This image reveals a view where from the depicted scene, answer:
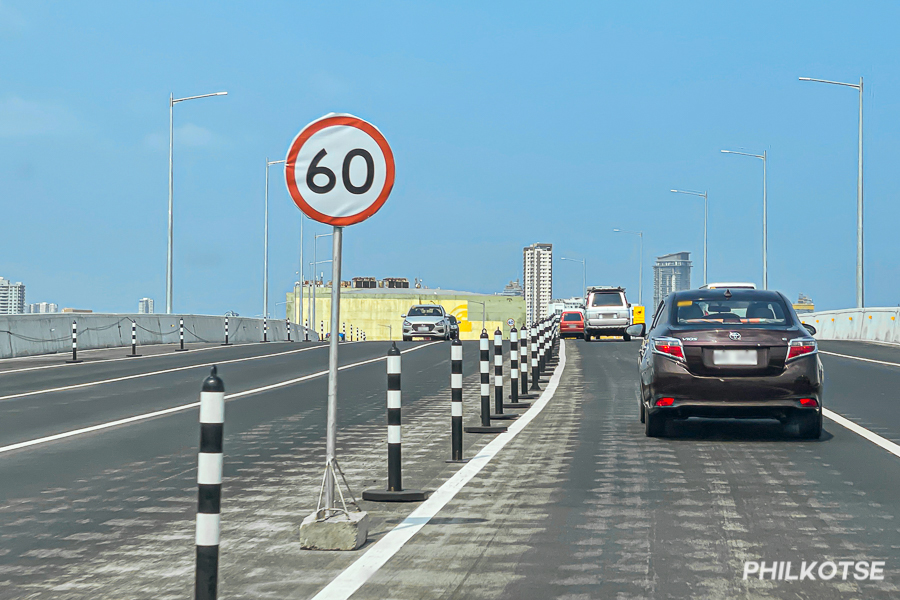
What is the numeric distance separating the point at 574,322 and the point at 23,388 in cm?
3670

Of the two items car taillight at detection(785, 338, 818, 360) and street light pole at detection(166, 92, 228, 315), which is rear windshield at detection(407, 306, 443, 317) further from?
car taillight at detection(785, 338, 818, 360)

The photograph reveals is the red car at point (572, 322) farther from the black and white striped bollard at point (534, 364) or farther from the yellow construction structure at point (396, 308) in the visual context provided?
the yellow construction structure at point (396, 308)

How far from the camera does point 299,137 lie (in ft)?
22.3

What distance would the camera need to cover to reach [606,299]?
148ft

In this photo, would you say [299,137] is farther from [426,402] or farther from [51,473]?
[426,402]

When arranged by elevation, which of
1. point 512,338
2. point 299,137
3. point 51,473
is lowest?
point 51,473

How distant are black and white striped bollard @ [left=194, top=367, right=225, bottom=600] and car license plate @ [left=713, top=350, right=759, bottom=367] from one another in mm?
7217

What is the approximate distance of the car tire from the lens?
11224 millimetres

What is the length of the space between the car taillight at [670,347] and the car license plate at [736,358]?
35cm

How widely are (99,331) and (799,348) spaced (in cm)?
2719

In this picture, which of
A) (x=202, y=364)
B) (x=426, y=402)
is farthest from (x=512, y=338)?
(x=202, y=364)

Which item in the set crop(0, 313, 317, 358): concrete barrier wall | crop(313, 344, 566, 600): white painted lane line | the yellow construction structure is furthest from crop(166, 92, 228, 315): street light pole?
the yellow construction structure

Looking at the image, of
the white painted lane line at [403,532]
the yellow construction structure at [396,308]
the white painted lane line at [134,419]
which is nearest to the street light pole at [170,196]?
the white painted lane line at [134,419]

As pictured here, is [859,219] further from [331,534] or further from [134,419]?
[331,534]
